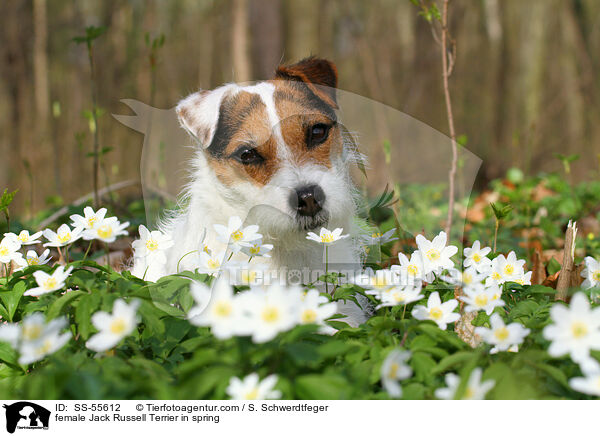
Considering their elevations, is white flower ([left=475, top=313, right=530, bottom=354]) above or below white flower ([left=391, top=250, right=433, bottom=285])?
below

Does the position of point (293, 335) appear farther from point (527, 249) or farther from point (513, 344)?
point (527, 249)

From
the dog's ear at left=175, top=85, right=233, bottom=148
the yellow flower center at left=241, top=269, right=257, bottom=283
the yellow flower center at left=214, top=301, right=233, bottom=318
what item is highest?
the dog's ear at left=175, top=85, right=233, bottom=148

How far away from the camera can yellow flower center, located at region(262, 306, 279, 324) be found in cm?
125

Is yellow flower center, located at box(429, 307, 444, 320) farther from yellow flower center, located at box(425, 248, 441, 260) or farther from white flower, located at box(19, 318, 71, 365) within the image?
white flower, located at box(19, 318, 71, 365)

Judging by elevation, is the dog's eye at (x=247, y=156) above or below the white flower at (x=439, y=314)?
above

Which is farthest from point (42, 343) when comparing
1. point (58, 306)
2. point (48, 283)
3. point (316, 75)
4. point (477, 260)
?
point (316, 75)

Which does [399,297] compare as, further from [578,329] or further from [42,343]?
[42,343]

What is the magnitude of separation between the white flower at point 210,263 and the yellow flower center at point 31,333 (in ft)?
1.71

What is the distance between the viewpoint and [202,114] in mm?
2488

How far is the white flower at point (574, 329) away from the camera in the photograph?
1.25 meters

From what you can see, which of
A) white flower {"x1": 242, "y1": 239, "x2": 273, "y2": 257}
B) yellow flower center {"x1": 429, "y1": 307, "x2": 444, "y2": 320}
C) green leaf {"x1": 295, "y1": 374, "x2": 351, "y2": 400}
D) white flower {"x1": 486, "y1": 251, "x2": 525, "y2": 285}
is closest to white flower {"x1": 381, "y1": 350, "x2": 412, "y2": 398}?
green leaf {"x1": 295, "y1": 374, "x2": 351, "y2": 400}

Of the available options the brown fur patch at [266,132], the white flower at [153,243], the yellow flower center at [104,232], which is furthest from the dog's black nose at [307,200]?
the yellow flower center at [104,232]

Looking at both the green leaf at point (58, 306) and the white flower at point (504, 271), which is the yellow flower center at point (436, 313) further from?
the green leaf at point (58, 306)

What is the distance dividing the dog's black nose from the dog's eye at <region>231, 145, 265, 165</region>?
0.29 metres
